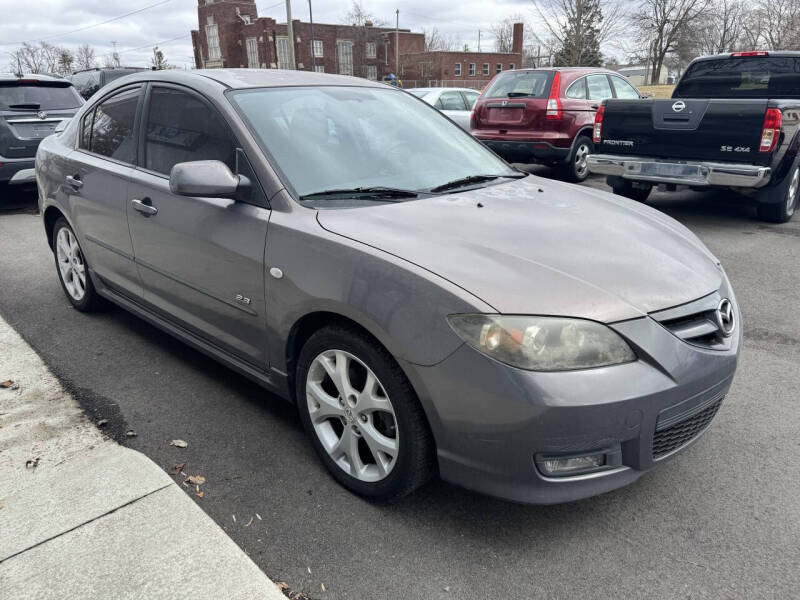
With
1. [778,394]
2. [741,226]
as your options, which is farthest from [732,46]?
[778,394]

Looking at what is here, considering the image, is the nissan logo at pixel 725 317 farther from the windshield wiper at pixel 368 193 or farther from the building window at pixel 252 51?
the building window at pixel 252 51

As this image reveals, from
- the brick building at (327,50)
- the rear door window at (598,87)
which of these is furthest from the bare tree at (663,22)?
the rear door window at (598,87)

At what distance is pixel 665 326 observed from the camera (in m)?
2.21

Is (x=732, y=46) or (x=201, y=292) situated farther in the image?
(x=732, y=46)

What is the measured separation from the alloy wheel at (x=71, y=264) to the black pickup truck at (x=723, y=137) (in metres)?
5.68

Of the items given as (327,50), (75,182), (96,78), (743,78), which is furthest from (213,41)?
(75,182)

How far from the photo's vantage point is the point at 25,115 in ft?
27.5

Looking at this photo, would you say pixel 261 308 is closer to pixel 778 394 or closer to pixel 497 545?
pixel 497 545

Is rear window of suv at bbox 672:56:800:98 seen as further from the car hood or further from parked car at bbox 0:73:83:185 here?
parked car at bbox 0:73:83:185

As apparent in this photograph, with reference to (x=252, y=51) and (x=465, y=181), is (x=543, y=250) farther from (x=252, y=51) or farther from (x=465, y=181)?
(x=252, y=51)

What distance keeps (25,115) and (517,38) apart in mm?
65018

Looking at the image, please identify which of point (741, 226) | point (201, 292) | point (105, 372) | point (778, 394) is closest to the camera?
point (201, 292)

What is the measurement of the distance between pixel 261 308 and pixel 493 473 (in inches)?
49.4

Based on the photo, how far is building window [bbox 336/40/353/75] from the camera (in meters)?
59.0
